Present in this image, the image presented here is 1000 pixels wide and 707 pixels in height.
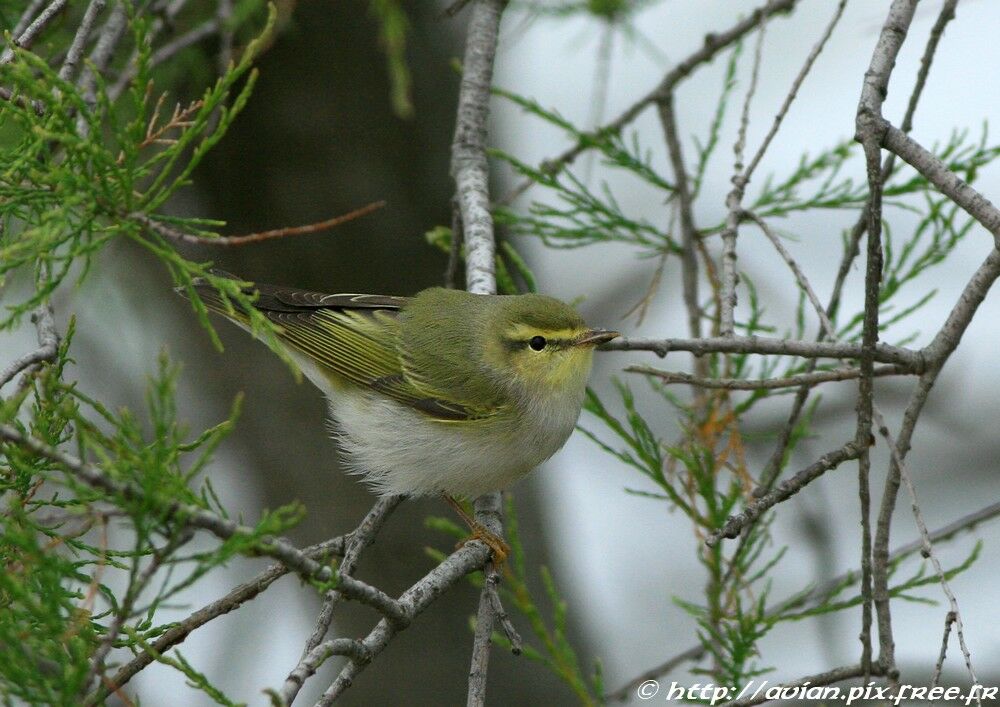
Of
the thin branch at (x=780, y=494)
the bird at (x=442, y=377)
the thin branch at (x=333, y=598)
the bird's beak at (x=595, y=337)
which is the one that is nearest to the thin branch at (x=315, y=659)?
the thin branch at (x=333, y=598)

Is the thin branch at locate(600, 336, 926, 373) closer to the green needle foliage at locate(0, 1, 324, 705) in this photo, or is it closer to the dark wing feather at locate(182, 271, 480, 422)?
the green needle foliage at locate(0, 1, 324, 705)

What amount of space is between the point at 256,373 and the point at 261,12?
66.0 inches

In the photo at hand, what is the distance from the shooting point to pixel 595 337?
10.6 feet

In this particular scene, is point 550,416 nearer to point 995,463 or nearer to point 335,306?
point 335,306

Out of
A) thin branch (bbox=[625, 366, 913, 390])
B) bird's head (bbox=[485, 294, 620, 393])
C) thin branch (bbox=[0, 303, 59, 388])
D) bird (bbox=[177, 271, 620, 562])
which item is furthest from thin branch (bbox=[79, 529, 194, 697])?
bird's head (bbox=[485, 294, 620, 393])

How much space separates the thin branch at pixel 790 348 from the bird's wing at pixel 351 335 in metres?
1.42

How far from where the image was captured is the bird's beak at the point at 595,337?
3172 mm

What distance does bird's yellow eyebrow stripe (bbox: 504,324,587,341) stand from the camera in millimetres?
3383

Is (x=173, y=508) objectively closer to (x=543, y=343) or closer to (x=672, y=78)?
(x=543, y=343)

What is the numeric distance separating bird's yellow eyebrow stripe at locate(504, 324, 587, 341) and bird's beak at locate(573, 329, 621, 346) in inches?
1.2

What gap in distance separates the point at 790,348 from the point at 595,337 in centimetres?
110

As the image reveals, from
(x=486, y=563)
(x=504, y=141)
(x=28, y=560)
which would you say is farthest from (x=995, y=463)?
(x=28, y=560)

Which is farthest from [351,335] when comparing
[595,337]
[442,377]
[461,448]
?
[595,337]

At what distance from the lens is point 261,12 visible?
4.25m
